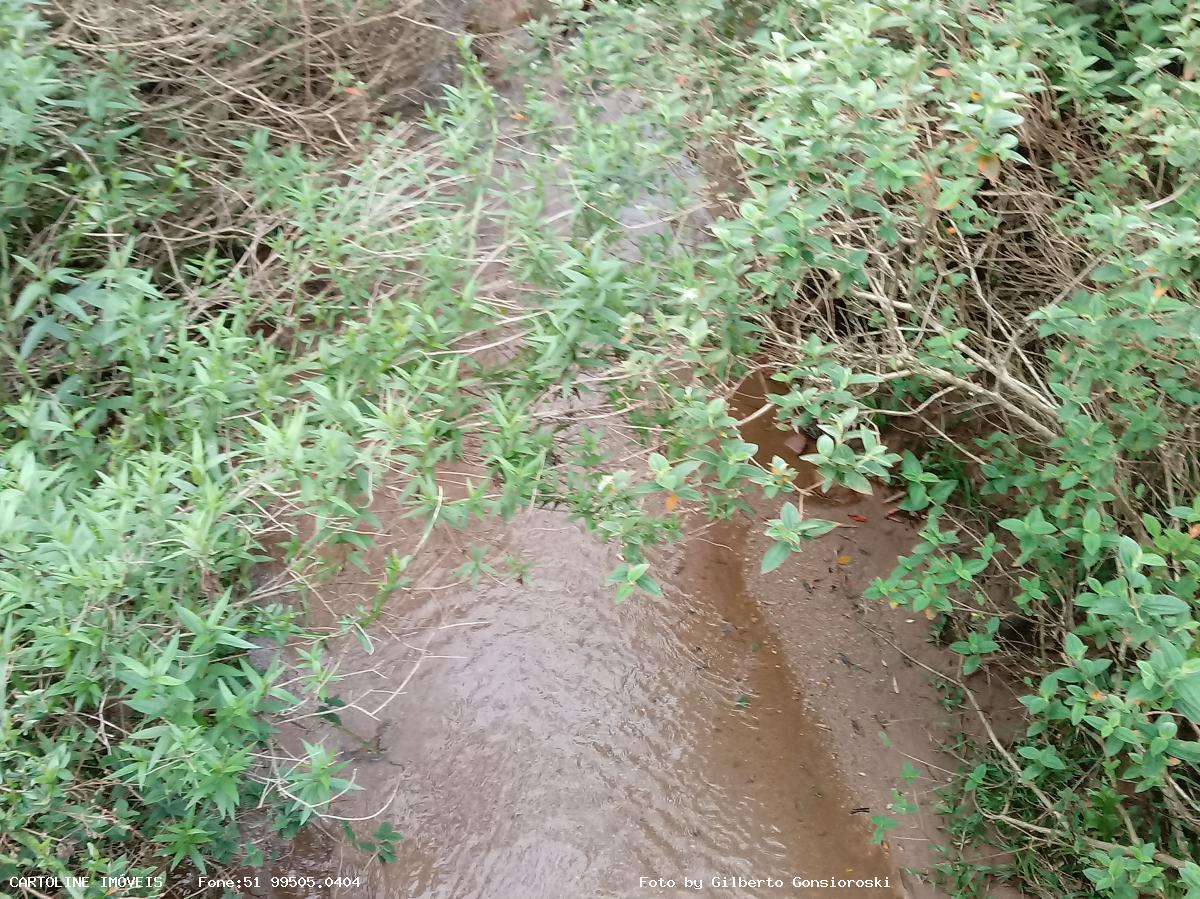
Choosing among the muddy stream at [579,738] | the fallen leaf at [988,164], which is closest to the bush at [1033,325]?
the fallen leaf at [988,164]

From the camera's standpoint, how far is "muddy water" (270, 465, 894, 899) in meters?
3.08

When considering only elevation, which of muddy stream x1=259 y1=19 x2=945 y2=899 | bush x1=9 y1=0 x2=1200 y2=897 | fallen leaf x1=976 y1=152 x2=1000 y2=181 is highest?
fallen leaf x1=976 y1=152 x2=1000 y2=181

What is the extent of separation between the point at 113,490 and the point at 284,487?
1.36ft

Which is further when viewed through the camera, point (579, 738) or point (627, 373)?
point (579, 738)

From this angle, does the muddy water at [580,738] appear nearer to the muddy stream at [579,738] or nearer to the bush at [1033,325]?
the muddy stream at [579,738]

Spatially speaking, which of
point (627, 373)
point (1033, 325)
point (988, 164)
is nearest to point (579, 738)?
point (627, 373)

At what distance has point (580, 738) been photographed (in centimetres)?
338

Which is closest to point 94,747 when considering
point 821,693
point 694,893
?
point 694,893

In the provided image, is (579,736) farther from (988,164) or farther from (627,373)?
(988,164)

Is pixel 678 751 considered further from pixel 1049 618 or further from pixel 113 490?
pixel 113 490

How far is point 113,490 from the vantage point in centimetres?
205

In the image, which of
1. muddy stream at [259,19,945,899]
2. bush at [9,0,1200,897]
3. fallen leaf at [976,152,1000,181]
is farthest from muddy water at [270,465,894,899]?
fallen leaf at [976,152,1000,181]

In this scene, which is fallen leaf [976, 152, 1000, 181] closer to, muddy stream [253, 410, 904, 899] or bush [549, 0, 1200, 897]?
bush [549, 0, 1200, 897]

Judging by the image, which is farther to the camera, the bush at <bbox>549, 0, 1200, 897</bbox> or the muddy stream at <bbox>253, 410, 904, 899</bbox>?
the muddy stream at <bbox>253, 410, 904, 899</bbox>
